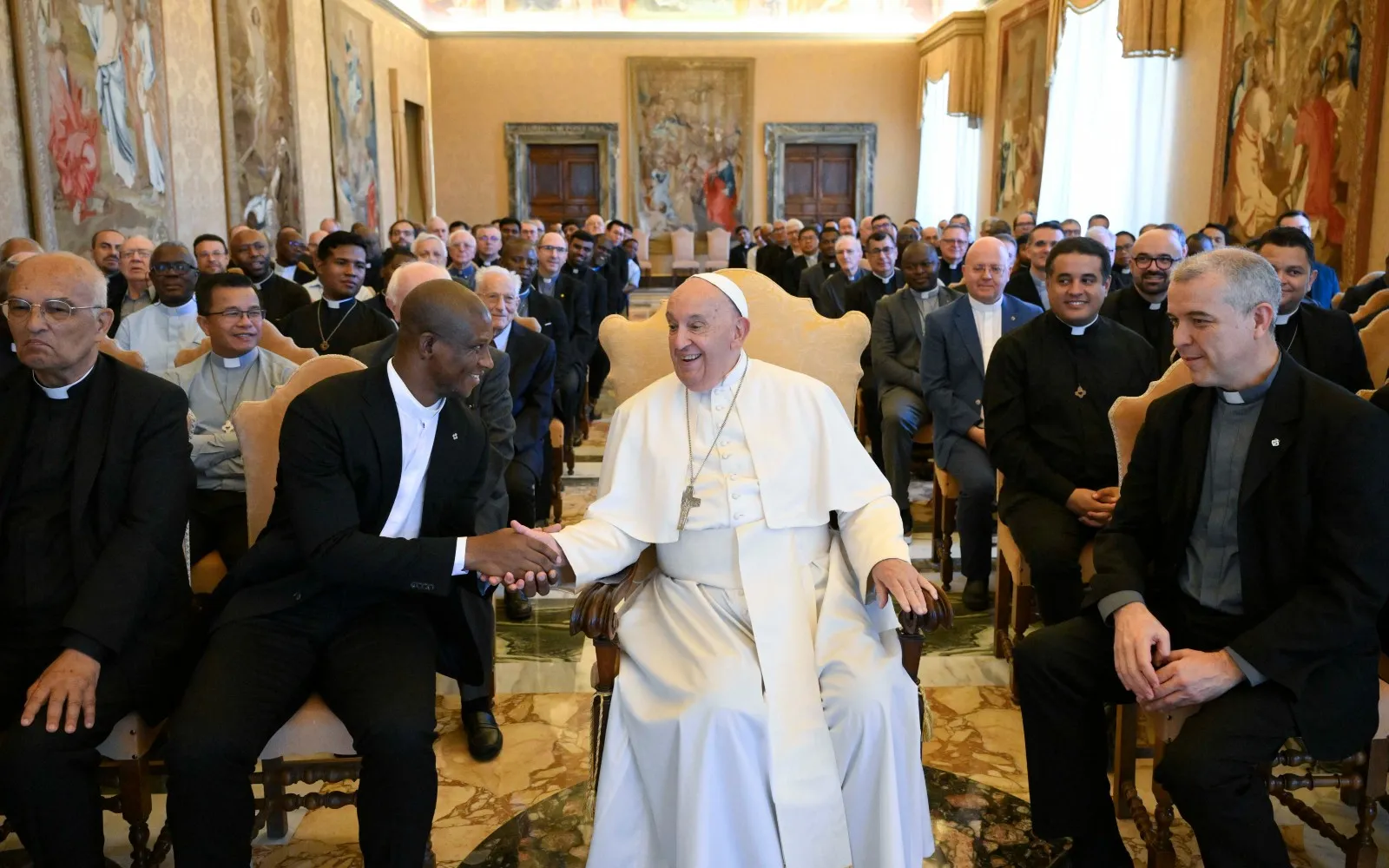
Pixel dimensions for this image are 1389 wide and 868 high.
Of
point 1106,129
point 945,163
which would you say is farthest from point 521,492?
point 945,163

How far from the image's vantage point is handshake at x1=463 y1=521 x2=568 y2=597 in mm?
2746

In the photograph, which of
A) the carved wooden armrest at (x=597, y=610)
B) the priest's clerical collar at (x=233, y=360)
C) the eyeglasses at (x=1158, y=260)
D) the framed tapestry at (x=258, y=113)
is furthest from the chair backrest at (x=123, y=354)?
the framed tapestry at (x=258, y=113)

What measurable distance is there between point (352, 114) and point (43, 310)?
44.6ft

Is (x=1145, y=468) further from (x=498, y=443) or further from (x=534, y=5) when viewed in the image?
(x=534, y=5)

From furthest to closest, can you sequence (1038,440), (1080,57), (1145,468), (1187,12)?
(1080,57) → (1187,12) → (1038,440) → (1145,468)

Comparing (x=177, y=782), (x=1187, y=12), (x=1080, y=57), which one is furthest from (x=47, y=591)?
(x=1080, y=57)

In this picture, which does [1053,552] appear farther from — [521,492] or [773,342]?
[521,492]

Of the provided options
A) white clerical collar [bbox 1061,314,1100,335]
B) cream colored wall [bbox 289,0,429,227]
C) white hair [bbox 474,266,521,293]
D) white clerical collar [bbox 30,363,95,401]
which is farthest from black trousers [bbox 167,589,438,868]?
cream colored wall [bbox 289,0,429,227]

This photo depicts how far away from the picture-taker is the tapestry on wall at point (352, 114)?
14320 mm

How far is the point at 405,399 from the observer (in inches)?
113

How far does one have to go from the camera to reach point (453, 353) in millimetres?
2787

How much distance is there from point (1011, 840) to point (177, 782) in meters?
2.17

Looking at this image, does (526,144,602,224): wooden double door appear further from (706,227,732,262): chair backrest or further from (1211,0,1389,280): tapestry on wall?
(1211,0,1389,280): tapestry on wall

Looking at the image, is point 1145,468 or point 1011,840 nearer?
point 1145,468
